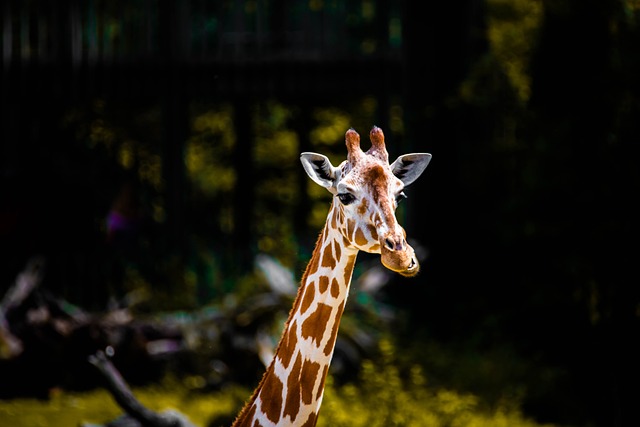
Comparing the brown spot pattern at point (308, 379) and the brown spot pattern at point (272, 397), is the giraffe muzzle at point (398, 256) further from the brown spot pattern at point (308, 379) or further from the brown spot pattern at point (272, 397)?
the brown spot pattern at point (272, 397)

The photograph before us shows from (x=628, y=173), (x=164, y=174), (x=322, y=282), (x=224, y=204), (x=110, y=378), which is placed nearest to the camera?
(x=322, y=282)

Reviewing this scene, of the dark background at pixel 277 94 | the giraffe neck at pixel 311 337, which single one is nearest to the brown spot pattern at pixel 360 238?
the giraffe neck at pixel 311 337

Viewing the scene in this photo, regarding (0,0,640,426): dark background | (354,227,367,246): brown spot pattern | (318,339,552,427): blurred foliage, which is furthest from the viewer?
(0,0,640,426): dark background

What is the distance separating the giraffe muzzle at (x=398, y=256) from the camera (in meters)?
4.16

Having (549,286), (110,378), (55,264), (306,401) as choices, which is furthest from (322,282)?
(55,264)

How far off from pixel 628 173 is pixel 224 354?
11.8ft

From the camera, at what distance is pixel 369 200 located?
444 cm

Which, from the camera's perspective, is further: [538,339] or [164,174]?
[164,174]

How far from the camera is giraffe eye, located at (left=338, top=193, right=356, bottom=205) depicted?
14.8 ft

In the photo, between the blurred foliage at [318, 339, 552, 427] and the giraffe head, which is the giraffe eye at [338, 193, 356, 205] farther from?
the blurred foliage at [318, 339, 552, 427]

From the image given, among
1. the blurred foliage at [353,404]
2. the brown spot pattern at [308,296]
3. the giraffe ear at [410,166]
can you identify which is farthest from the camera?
the blurred foliage at [353,404]

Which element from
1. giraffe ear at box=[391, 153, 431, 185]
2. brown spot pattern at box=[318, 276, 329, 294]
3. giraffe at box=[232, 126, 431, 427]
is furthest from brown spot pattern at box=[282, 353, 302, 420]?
giraffe ear at box=[391, 153, 431, 185]

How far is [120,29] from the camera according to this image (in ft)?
40.6

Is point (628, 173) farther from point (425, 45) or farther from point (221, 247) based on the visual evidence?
point (221, 247)
